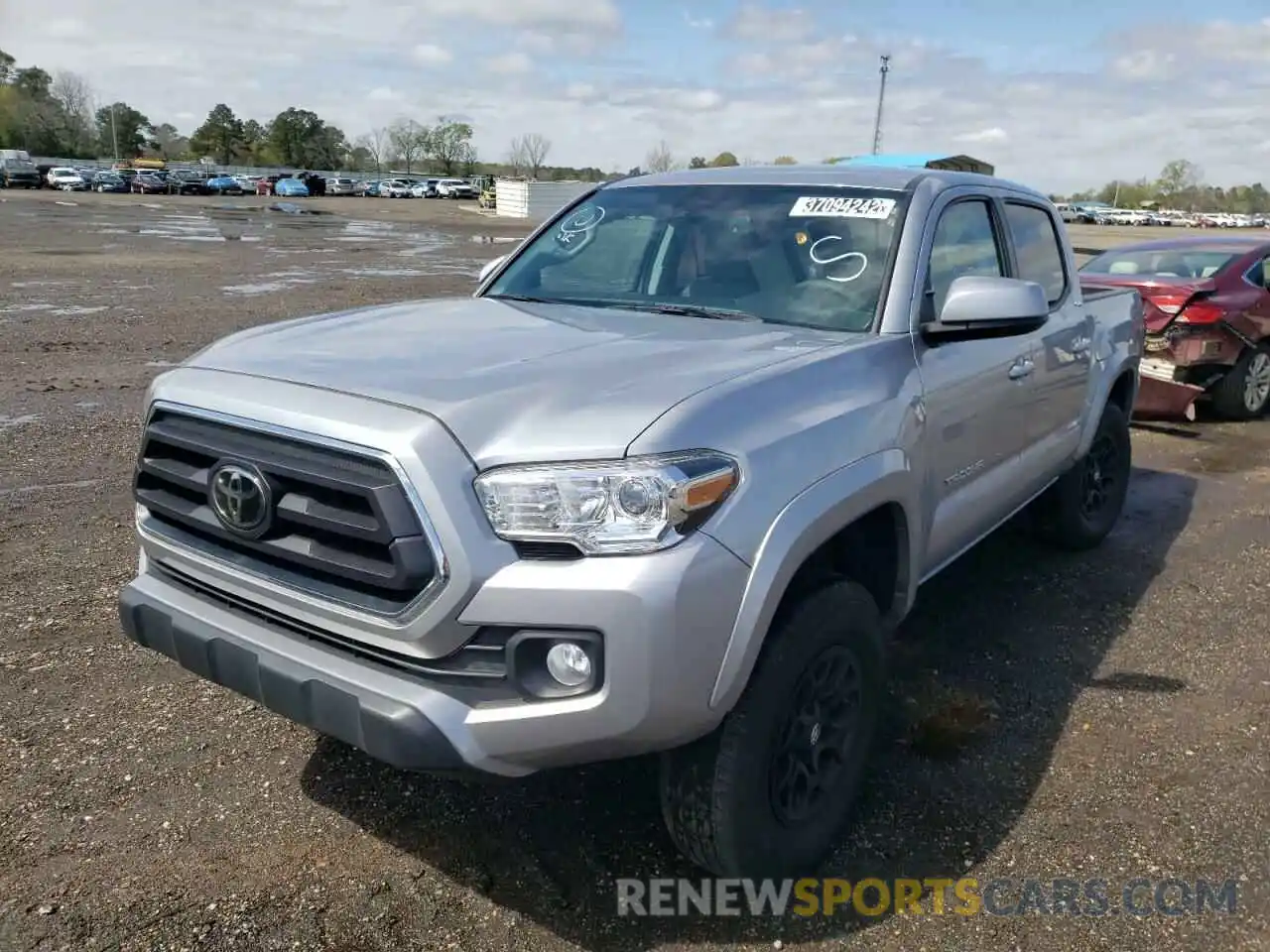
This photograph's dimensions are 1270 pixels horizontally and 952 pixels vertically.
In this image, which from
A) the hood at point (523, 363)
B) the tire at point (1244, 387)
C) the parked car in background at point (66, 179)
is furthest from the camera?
the parked car in background at point (66, 179)

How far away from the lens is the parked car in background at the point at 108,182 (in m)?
65.0

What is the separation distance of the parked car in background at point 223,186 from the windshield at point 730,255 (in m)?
70.1

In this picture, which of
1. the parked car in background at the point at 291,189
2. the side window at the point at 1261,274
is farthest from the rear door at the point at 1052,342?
the parked car in background at the point at 291,189

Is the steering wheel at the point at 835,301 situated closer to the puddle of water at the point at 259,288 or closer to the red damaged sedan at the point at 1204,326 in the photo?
the red damaged sedan at the point at 1204,326

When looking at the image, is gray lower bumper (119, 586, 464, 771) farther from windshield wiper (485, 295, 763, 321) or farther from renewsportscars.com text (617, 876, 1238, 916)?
windshield wiper (485, 295, 763, 321)

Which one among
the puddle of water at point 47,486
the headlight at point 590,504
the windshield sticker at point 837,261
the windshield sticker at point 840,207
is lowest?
the puddle of water at point 47,486

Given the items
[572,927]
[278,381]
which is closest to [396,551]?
[278,381]

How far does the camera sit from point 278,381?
2.57 meters

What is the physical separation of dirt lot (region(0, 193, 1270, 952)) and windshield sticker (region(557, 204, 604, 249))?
2.05 m

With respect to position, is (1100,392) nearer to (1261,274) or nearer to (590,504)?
(590,504)

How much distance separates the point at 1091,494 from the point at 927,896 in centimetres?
338

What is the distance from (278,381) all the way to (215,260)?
20.2 meters

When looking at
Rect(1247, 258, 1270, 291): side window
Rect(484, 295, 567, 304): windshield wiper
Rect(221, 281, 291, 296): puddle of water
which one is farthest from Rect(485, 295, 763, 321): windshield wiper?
Rect(221, 281, 291, 296): puddle of water

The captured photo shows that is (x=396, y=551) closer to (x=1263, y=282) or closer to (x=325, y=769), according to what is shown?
(x=325, y=769)
